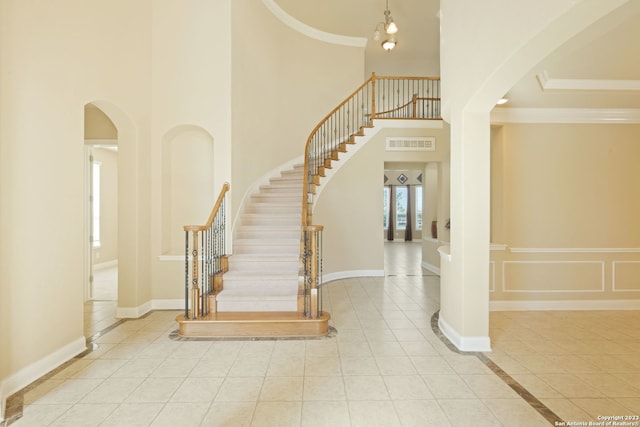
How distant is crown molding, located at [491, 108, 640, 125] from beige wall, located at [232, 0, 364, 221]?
12.6 ft

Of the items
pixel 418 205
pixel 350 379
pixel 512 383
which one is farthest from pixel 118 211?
pixel 418 205

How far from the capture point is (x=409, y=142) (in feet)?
23.0

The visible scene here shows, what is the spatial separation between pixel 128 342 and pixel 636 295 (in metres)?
6.80

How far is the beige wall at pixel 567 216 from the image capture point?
15.3ft

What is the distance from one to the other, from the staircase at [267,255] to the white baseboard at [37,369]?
1459mm

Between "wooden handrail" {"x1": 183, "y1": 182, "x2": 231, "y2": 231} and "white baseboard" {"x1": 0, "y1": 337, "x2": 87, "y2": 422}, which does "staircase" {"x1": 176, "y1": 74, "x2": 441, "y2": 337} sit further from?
"white baseboard" {"x1": 0, "y1": 337, "x2": 87, "y2": 422}

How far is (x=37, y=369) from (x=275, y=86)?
6.08 m

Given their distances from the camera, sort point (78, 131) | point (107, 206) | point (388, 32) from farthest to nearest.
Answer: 1. point (107, 206)
2. point (388, 32)
3. point (78, 131)

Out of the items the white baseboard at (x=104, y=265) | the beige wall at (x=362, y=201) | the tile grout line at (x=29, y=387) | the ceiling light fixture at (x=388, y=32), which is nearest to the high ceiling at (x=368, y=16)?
the ceiling light fixture at (x=388, y=32)

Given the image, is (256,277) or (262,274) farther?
(262,274)

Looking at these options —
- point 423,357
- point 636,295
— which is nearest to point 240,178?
point 423,357

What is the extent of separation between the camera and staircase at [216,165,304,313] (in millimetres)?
Result: 4098

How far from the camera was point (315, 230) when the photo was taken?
391cm

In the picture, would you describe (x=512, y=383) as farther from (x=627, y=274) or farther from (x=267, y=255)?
(x=627, y=274)
